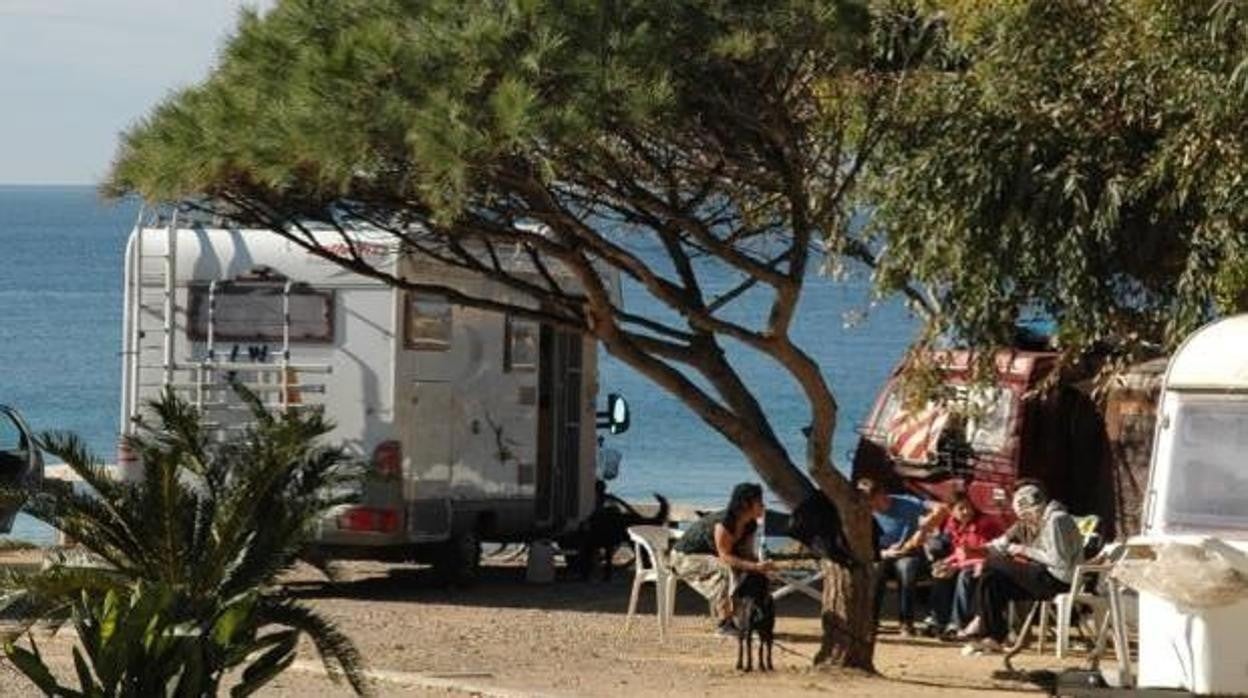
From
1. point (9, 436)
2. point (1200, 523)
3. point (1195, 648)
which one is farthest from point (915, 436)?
point (1195, 648)

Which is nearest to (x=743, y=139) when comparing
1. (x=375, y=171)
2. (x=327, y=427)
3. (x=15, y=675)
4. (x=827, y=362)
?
(x=375, y=171)

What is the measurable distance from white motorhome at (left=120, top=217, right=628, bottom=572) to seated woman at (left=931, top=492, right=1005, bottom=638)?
362 centimetres

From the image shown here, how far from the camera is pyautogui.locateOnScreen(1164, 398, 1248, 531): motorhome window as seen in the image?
13406mm

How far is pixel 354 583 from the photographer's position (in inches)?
843

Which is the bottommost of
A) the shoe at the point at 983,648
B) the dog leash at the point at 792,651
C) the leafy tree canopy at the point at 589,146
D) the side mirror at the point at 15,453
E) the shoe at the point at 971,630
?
the dog leash at the point at 792,651

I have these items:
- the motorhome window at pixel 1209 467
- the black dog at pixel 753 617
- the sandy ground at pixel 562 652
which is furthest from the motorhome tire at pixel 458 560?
the motorhome window at pixel 1209 467

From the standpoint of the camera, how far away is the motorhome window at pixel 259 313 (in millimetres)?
19875

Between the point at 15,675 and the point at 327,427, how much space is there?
3.07 metres

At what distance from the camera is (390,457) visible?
19.7 m

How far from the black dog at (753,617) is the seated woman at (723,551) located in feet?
0.41

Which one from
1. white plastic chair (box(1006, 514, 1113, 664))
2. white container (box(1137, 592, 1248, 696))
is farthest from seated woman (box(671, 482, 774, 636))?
white container (box(1137, 592, 1248, 696))

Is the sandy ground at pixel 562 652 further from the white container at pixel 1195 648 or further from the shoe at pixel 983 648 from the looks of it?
the white container at pixel 1195 648

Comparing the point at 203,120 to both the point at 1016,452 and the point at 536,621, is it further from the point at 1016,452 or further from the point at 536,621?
the point at 1016,452

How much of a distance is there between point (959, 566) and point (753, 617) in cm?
267
